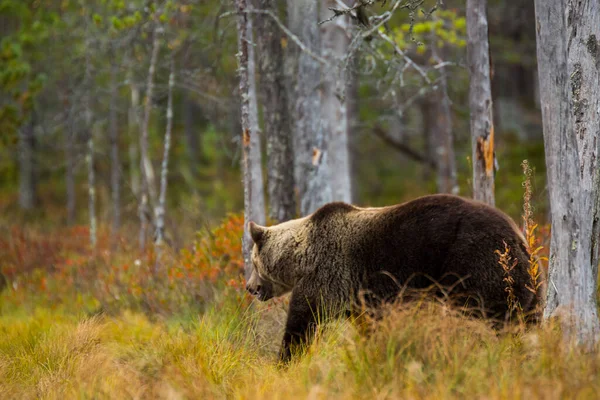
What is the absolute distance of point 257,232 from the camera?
22.5ft

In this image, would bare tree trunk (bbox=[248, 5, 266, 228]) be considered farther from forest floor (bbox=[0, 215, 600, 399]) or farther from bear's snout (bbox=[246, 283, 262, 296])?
bear's snout (bbox=[246, 283, 262, 296])

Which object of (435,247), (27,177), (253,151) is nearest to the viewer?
(435,247)

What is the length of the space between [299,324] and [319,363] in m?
1.47

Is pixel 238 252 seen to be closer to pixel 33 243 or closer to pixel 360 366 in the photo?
pixel 360 366

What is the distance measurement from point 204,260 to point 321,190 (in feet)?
7.56

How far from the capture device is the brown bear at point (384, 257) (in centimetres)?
534

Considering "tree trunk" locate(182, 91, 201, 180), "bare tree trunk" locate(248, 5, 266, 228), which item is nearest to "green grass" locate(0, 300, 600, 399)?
"bare tree trunk" locate(248, 5, 266, 228)

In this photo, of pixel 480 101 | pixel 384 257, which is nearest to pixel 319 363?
pixel 384 257

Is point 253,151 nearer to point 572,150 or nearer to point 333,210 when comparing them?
point 333,210

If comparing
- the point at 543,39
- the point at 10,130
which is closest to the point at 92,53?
the point at 10,130

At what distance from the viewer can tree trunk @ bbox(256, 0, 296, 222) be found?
33.0ft

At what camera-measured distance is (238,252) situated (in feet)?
29.9

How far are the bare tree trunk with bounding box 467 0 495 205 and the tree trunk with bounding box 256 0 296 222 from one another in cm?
300

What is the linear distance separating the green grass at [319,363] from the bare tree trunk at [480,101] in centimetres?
328
